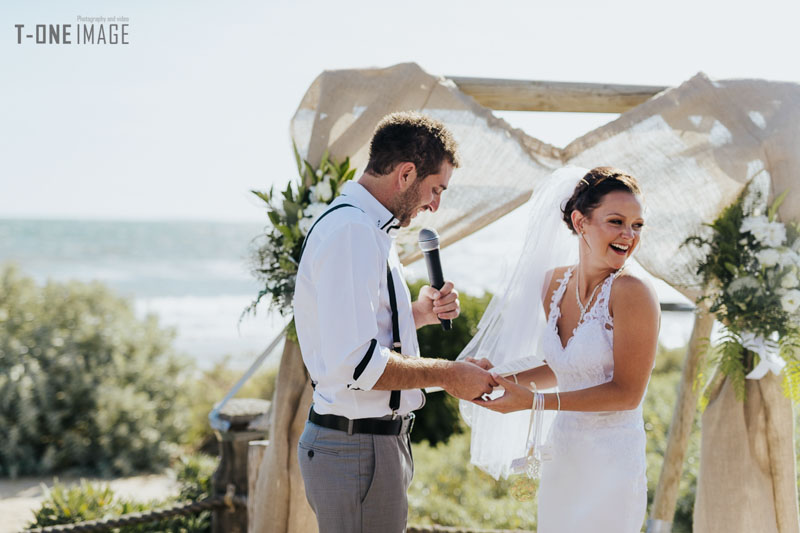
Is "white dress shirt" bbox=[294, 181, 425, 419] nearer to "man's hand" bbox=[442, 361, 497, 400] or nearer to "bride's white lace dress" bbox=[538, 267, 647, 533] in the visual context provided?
"man's hand" bbox=[442, 361, 497, 400]

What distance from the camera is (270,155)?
41281mm

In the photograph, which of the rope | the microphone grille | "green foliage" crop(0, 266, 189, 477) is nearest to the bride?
the microphone grille

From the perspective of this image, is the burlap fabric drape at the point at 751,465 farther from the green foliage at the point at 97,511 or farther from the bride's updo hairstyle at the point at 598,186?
the green foliage at the point at 97,511

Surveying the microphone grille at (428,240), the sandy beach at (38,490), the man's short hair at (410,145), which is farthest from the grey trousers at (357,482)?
the sandy beach at (38,490)

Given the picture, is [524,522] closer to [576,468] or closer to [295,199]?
[576,468]

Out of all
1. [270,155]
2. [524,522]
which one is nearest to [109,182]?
[270,155]

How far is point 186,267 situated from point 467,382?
33.0 meters

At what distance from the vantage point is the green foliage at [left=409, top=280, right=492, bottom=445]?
7605 mm

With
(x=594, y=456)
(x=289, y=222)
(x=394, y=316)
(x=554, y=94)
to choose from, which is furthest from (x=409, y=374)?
(x=554, y=94)

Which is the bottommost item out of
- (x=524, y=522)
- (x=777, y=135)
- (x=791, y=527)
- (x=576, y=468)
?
(x=524, y=522)

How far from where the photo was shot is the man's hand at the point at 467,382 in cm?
250

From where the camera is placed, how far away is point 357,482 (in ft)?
8.07

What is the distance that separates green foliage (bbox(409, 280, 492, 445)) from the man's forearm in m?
5.16

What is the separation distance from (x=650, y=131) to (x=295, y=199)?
1876 mm
